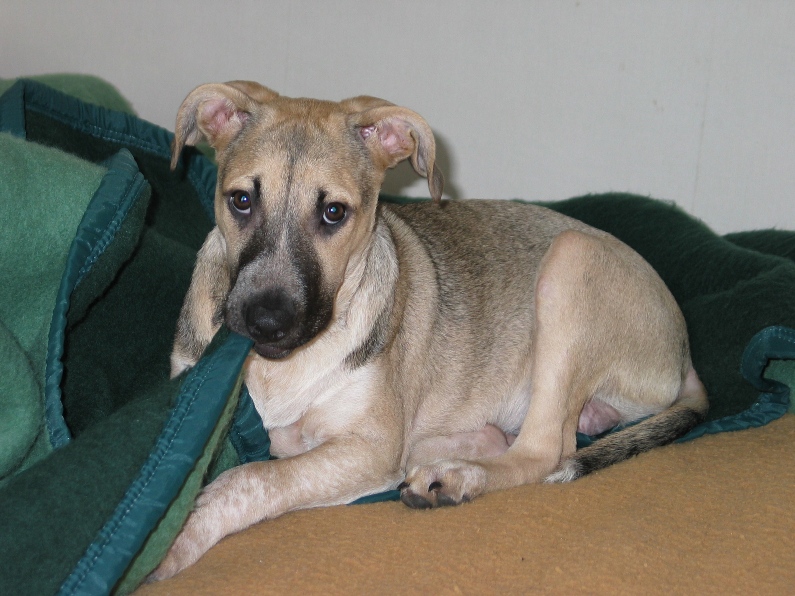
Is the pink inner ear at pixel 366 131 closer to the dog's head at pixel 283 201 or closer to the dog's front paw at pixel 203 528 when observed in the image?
the dog's head at pixel 283 201

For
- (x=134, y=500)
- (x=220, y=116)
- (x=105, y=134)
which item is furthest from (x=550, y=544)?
(x=105, y=134)

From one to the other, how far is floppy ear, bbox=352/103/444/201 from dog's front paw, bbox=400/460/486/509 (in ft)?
3.75

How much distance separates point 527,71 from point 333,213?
10.9ft

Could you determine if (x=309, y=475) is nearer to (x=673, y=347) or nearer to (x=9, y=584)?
(x=9, y=584)

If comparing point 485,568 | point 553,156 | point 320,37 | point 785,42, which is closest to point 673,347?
point 485,568

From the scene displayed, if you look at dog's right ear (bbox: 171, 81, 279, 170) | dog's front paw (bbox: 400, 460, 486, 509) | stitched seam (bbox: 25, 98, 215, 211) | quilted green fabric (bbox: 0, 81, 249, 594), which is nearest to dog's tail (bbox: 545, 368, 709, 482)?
dog's front paw (bbox: 400, 460, 486, 509)

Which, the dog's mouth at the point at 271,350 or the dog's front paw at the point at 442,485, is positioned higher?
the dog's mouth at the point at 271,350

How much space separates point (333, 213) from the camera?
3.07m

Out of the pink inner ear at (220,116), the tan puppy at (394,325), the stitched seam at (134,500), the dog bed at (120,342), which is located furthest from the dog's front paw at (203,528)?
the pink inner ear at (220,116)

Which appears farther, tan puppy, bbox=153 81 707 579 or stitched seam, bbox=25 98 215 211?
stitched seam, bbox=25 98 215 211

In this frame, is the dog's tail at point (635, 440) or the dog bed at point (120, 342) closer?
the dog bed at point (120, 342)

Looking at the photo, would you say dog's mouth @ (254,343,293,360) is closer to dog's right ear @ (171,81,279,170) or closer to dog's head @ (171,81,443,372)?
dog's head @ (171,81,443,372)

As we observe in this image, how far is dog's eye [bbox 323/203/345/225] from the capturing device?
3044 mm

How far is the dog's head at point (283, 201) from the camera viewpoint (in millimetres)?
2857
